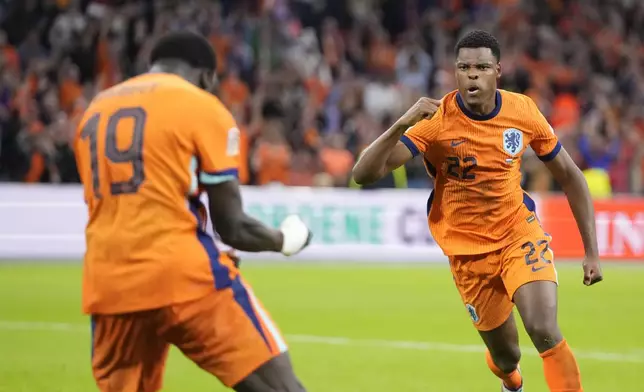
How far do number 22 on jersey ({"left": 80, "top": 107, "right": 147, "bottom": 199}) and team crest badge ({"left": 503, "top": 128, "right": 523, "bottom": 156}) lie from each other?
297 centimetres

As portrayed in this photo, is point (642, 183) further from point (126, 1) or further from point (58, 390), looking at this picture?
point (58, 390)

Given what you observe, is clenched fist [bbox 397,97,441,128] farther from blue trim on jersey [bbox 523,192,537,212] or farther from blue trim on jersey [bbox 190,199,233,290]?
blue trim on jersey [bbox 190,199,233,290]

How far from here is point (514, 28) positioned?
82.0 feet

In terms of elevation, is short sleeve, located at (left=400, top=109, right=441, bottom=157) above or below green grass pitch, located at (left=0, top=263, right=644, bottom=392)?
above

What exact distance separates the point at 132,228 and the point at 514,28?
21.3 m

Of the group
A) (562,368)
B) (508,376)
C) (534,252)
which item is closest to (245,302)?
(562,368)

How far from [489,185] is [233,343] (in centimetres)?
283

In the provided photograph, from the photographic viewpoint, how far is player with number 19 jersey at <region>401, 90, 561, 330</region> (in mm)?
6961

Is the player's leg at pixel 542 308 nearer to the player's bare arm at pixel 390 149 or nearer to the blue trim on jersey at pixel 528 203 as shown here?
the blue trim on jersey at pixel 528 203

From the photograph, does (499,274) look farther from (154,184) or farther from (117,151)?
(117,151)

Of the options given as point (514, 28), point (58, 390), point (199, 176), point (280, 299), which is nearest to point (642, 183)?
point (514, 28)

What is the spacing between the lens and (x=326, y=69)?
23.5 m

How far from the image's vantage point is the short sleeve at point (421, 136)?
6.86 meters

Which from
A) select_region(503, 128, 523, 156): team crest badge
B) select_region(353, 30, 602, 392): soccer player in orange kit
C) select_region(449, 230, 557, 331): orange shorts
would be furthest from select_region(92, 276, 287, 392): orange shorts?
select_region(503, 128, 523, 156): team crest badge
